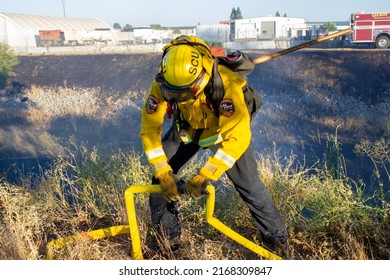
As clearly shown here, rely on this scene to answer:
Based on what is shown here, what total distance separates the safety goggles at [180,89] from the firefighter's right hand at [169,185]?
1.55 ft

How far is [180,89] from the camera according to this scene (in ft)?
9.52

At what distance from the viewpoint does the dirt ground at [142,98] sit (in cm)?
1106

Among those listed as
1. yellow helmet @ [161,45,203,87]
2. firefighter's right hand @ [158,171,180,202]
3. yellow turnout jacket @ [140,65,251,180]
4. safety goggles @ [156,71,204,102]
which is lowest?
firefighter's right hand @ [158,171,180,202]

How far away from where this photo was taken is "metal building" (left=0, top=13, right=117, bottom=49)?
379 inches

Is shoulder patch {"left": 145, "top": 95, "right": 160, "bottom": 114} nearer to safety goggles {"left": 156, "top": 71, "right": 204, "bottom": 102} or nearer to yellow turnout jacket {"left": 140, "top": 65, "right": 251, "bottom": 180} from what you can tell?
yellow turnout jacket {"left": 140, "top": 65, "right": 251, "bottom": 180}

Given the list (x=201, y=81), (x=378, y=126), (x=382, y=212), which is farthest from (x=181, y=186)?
(x=378, y=126)

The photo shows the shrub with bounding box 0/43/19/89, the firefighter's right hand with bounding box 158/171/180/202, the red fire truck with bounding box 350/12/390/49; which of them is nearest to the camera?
the firefighter's right hand with bounding box 158/171/180/202

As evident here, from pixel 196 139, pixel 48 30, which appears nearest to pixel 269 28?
pixel 196 139

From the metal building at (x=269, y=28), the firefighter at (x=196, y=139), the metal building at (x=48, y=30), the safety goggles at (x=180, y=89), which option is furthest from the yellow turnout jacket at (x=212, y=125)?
the metal building at (x=48, y=30)

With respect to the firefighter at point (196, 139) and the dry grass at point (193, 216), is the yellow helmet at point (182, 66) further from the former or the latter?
the dry grass at point (193, 216)

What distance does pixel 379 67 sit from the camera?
51.0ft

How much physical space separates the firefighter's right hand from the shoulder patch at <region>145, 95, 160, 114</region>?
16.0 inches

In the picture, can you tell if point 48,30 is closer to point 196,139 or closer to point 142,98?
point 142,98

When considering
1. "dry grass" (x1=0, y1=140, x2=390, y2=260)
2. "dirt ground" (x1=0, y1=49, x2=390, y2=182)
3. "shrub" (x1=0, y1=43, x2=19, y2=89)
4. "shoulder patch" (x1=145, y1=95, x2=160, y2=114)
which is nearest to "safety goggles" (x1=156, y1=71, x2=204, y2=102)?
"shoulder patch" (x1=145, y1=95, x2=160, y2=114)
